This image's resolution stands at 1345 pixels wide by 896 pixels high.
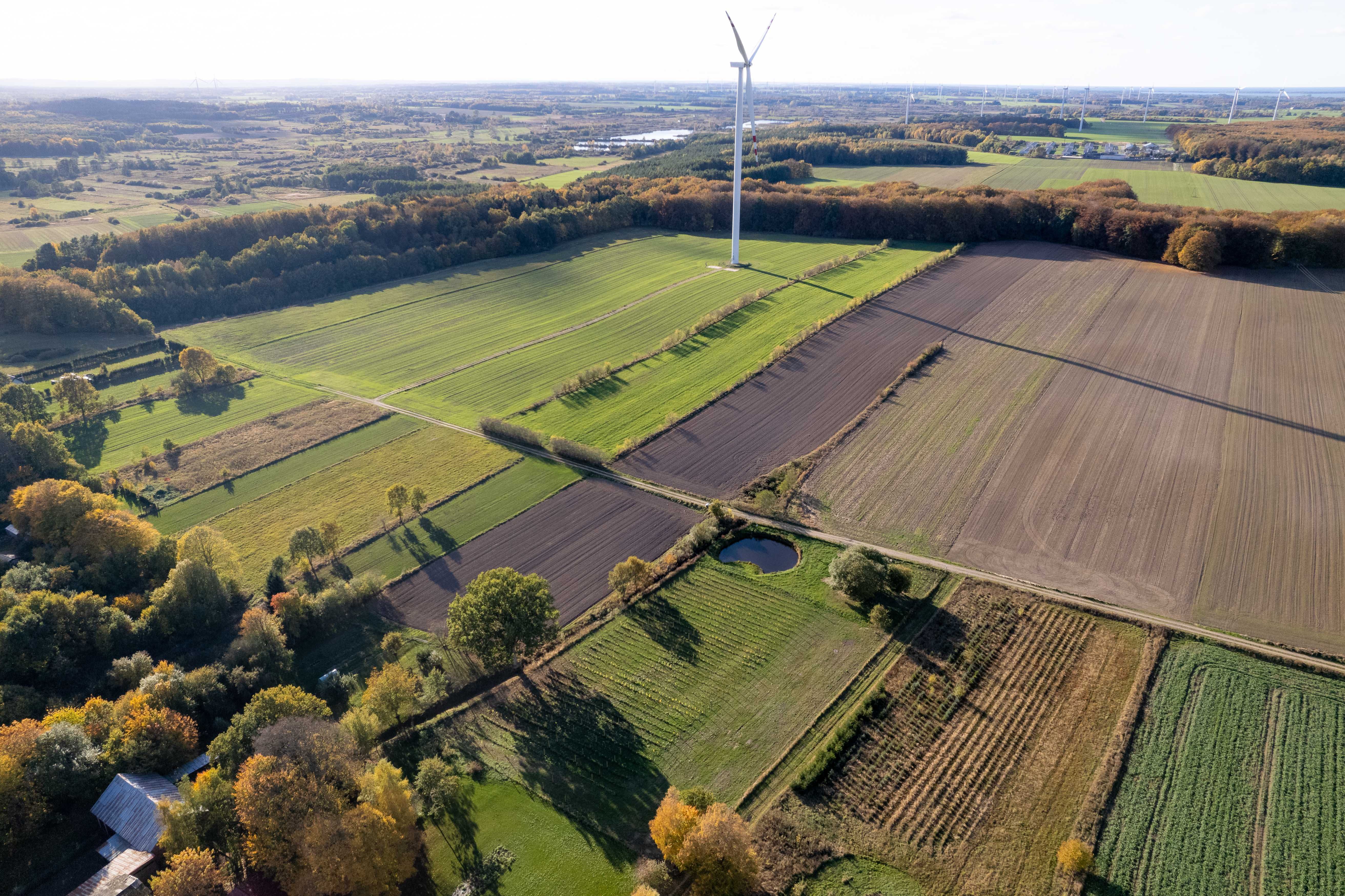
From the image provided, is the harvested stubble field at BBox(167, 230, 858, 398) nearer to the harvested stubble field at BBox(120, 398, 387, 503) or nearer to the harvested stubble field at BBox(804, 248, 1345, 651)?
the harvested stubble field at BBox(120, 398, 387, 503)

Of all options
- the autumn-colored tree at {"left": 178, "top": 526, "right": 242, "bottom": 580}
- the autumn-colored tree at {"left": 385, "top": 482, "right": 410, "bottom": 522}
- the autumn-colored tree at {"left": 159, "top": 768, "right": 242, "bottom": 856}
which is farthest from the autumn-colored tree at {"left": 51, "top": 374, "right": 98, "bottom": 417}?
the autumn-colored tree at {"left": 159, "top": 768, "right": 242, "bottom": 856}

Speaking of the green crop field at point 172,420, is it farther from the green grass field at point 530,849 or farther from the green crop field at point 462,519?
the green grass field at point 530,849

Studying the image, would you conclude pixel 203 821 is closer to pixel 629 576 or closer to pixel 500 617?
pixel 500 617

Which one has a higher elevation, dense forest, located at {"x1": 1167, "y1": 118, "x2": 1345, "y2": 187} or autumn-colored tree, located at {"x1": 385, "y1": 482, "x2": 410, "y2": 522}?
dense forest, located at {"x1": 1167, "y1": 118, "x2": 1345, "y2": 187}

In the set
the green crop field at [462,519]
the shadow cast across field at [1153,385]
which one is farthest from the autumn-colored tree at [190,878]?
the shadow cast across field at [1153,385]

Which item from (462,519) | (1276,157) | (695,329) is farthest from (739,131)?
(1276,157)
